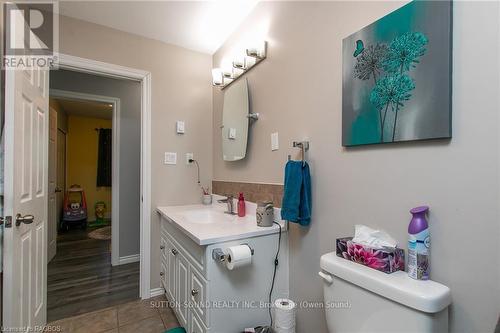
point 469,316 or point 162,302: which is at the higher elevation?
point 469,316

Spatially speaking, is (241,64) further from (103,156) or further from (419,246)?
(103,156)

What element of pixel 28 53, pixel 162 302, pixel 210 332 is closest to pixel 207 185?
pixel 162 302

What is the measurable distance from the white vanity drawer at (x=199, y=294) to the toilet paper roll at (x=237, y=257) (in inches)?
7.2

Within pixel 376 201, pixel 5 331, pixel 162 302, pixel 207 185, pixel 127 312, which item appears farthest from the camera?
pixel 207 185

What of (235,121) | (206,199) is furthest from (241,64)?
(206,199)

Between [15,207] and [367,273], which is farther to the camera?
[15,207]

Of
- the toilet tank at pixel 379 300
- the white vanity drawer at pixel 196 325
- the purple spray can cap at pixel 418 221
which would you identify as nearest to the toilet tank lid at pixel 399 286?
the toilet tank at pixel 379 300

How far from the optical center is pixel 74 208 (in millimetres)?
4422

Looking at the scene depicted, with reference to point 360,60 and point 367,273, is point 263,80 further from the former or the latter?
point 367,273

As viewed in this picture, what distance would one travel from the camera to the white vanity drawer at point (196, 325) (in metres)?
1.22

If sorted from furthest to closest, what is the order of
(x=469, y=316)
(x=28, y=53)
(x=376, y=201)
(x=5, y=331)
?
(x=28, y=53)
(x=5, y=331)
(x=376, y=201)
(x=469, y=316)

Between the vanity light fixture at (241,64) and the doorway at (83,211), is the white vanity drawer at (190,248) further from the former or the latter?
the vanity light fixture at (241,64)

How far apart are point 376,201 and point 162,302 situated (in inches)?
75.5

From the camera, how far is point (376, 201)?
0.99m
